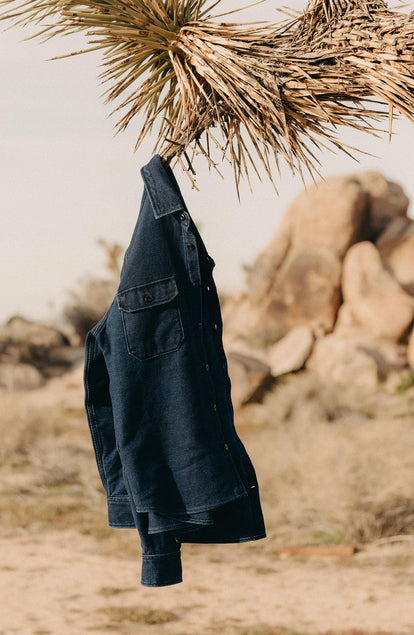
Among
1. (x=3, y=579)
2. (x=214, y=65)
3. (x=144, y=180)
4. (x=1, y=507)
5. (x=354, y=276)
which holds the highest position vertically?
(x=354, y=276)

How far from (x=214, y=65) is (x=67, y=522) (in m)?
7.81

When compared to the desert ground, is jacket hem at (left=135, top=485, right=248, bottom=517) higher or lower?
higher

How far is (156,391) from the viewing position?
2.54 metres

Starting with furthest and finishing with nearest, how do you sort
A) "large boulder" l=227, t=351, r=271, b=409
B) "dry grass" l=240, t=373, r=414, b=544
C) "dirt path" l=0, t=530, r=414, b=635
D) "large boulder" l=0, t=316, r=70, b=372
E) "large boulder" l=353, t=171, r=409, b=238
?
"large boulder" l=0, t=316, r=70, b=372
"large boulder" l=353, t=171, r=409, b=238
"large boulder" l=227, t=351, r=271, b=409
"dry grass" l=240, t=373, r=414, b=544
"dirt path" l=0, t=530, r=414, b=635

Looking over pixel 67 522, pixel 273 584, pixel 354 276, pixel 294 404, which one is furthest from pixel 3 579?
pixel 354 276

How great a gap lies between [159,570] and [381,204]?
20246mm

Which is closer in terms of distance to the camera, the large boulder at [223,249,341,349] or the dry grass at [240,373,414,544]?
the dry grass at [240,373,414,544]

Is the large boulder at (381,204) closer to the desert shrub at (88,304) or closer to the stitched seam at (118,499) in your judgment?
the desert shrub at (88,304)

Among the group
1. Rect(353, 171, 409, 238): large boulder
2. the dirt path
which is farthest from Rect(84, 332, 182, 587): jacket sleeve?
Rect(353, 171, 409, 238): large boulder

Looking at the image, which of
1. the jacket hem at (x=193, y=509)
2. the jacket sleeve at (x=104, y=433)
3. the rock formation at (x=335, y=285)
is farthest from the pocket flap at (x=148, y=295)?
the rock formation at (x=335, y=285)

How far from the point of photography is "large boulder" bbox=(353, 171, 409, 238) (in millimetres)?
21750

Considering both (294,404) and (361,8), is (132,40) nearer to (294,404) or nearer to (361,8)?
(361,8)

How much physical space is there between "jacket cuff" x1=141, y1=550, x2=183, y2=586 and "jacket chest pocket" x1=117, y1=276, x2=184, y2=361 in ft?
2.18

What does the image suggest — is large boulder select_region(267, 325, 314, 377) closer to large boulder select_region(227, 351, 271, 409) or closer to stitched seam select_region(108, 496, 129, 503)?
large boulder select_region(227, 351, 271, 409)
